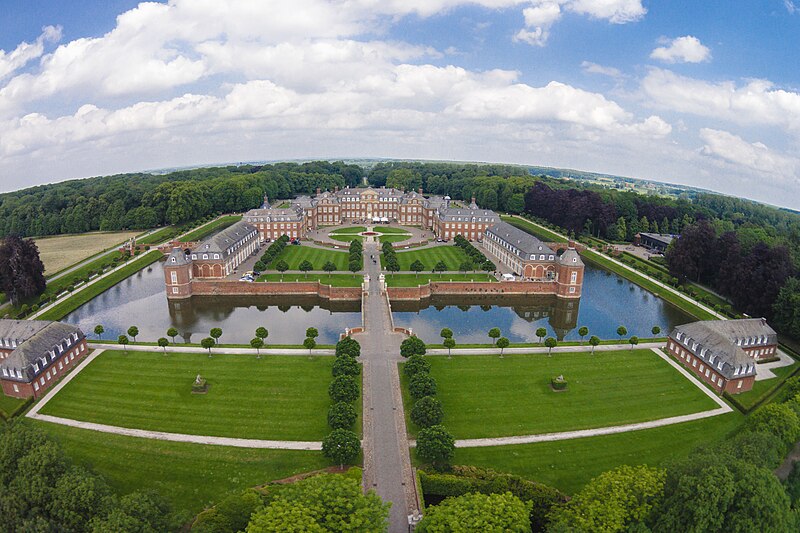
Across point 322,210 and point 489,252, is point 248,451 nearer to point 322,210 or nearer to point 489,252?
point 489,252

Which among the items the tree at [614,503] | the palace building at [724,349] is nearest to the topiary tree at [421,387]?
the tree at [614,503]

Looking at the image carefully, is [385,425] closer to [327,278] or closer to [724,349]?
[724,349]

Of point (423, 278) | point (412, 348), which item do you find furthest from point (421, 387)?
point (423, 278)

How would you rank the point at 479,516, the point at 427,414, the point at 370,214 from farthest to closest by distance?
the point at 370,214
the point at 427,414
the point at 479,516

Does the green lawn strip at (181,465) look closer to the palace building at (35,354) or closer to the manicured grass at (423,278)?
the palace building at (35,354)

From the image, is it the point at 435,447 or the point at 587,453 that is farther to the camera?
the point at 587,453

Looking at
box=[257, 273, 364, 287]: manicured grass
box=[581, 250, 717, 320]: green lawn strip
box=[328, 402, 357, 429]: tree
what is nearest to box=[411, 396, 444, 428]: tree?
box=[328, 402, 357, 429]: tree
